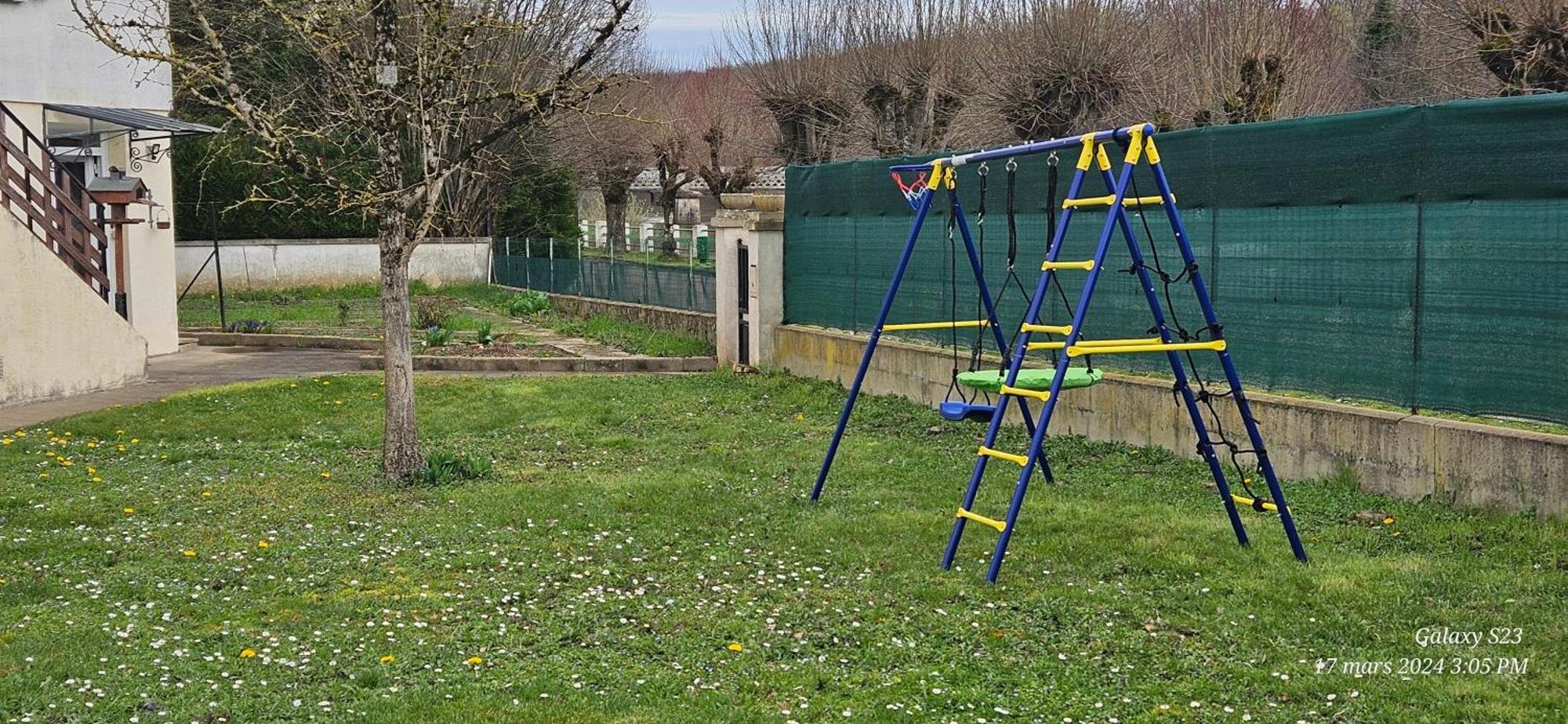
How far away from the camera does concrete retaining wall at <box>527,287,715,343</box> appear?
20047mm

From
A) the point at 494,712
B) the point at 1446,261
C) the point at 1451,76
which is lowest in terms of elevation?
the point at 494,712

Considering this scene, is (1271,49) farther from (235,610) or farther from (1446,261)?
(235,610)

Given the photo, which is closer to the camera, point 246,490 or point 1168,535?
point 1168,535

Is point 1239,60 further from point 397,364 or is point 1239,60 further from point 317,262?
point 317,262

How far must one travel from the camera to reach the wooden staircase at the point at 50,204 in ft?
48.3

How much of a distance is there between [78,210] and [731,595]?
12223 millimetres

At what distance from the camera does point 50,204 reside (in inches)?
611

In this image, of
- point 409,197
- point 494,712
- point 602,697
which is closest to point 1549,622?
point 602,697

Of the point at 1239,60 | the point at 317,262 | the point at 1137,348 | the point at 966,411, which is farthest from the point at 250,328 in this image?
the point at 1137,348

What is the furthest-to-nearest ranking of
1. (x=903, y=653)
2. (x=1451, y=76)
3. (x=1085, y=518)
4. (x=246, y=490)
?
1. (x=1451, y=76)
2. (x=246, y=490)
3. (x=1085, y=518)
4. (x=903, y=653)

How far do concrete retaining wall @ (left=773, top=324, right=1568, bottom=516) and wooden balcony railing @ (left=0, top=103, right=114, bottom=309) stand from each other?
9.97 m

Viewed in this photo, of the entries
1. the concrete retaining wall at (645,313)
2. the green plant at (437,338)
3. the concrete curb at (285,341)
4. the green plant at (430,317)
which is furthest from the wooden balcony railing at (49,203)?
the concrete retaining wall at (645,313)

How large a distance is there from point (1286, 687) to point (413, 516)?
17.9 feet

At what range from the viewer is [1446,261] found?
336 inches
